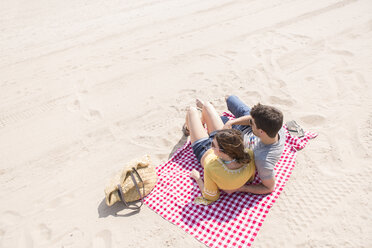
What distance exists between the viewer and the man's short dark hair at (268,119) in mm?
3328

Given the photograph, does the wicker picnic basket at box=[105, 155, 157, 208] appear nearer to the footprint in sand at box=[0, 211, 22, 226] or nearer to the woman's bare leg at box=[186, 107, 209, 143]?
the woman's bare leg at box=[186, 107, 209, 143]

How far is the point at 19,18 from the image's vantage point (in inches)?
426

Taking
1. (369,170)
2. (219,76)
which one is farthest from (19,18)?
(369,170)

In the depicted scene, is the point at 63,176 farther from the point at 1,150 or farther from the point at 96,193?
the point at 1,150

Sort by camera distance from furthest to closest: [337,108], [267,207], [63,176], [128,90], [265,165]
Answer: [128,90]
[337,108]
[63,176]
[267,207]
[265,165]

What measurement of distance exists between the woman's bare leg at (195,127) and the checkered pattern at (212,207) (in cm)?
41

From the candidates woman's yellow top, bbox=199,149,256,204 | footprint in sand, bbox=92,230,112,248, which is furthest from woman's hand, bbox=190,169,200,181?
footprint in sand, bbox=92,230,112,248

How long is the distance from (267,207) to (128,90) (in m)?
4.00

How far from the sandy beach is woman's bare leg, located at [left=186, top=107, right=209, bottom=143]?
2.29 ft

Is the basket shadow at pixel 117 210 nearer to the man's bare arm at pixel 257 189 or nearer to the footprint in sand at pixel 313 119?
the man's bare arm at pixel 257 189

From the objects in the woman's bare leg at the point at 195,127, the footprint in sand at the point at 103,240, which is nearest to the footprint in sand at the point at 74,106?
the woman's bare leg at the point at 195,127

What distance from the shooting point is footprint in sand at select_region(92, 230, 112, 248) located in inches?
146

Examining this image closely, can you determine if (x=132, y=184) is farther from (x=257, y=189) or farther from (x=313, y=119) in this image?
(x=313, y=119)

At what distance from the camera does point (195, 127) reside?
4410 millimetres
